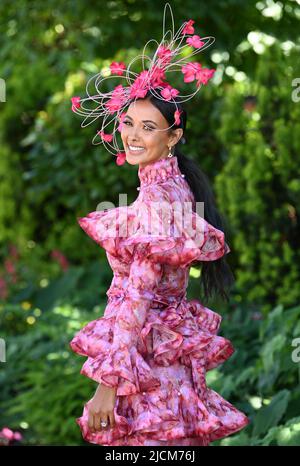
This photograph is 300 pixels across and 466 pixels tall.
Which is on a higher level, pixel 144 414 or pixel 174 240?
pixel 174 240

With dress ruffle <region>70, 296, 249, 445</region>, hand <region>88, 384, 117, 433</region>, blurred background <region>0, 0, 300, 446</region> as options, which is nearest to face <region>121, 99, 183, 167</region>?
dress ruffle <region>70, 296, 249, 445</region>

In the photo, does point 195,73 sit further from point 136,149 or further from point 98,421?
point 98,421

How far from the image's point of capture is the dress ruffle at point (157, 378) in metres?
2.95

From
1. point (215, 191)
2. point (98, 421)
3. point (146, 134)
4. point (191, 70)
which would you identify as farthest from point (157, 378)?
point (215, 191)

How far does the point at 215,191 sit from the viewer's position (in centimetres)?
680

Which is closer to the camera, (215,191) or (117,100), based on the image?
(117,100)

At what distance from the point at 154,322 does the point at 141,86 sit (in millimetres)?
794

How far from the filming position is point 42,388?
5512mm

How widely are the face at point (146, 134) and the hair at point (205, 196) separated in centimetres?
2

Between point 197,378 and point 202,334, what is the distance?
0.15 metres

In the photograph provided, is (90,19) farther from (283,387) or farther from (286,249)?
(283,387)

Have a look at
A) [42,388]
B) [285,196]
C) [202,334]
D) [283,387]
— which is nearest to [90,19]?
[285,196]

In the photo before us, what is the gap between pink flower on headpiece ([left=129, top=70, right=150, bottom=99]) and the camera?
10.4ft

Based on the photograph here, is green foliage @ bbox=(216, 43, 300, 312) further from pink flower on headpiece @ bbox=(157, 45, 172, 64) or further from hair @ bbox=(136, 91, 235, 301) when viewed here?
pink flower on headpiece @ bbox=(157, 45, 172, 64)
